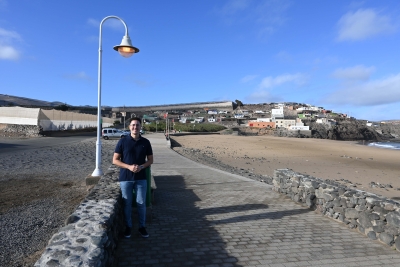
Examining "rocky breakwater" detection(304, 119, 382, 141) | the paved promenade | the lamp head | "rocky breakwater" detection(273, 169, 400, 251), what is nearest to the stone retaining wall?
"rocky breakwater" detection(273, 169, 400, 251)

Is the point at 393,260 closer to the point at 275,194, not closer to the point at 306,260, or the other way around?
the point at 306,260

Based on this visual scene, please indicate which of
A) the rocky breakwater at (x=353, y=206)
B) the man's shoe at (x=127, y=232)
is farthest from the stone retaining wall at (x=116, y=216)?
the man's shoe at (x=127, y=232)

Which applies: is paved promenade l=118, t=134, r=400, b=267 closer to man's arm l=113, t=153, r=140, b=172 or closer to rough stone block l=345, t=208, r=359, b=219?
rough stone block l=345, t=208, r=359, b=219

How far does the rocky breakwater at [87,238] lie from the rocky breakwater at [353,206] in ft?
13.3

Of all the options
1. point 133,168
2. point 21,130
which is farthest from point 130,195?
point 21,130

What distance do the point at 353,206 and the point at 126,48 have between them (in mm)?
5848

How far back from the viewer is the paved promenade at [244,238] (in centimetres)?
405

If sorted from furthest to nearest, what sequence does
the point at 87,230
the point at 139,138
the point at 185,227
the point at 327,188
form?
1. the point at 327,188
2. the point at 185,227
3. the point at 139,138
4. the point at 87,230

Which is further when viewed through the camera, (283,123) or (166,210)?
(283,123)

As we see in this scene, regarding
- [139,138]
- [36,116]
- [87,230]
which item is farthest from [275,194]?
[36,116]

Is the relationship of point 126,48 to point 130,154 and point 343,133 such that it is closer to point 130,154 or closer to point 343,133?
point 130,154

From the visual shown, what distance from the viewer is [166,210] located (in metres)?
6.29

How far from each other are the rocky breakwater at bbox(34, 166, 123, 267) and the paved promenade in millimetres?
628

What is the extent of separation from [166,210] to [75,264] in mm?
3793
